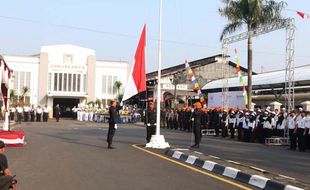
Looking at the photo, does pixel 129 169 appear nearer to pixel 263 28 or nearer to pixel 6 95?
pixel 6 95

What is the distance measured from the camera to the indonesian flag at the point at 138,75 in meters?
17.3

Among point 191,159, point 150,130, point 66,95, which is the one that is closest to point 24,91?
point 66,95

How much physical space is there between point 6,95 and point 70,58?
155ft

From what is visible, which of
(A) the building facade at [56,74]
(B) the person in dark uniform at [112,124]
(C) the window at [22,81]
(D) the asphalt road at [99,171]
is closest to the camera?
(D) the asphalt road at [99,171]

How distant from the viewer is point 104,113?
5350 centimetres

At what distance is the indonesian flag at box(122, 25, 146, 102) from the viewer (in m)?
17.3

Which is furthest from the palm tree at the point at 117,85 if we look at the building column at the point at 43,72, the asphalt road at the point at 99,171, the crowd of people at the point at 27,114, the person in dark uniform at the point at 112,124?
the asphalt road at the point at 99,171

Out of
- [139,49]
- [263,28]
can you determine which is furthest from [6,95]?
[263,28]

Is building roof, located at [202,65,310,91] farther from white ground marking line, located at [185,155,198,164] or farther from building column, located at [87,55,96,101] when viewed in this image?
white ground marking line, located at [185,155,198,164]

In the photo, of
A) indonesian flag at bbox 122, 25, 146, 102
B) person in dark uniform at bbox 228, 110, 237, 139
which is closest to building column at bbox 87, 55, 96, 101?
person in dark uniform at bbox 228, 110, 237, 139

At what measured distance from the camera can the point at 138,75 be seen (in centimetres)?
1745

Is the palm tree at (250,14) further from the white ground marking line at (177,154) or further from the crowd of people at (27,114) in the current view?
the crowd of people at (27,114)

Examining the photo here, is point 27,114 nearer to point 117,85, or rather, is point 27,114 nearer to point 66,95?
point 66,95

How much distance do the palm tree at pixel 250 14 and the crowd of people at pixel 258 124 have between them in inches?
170
